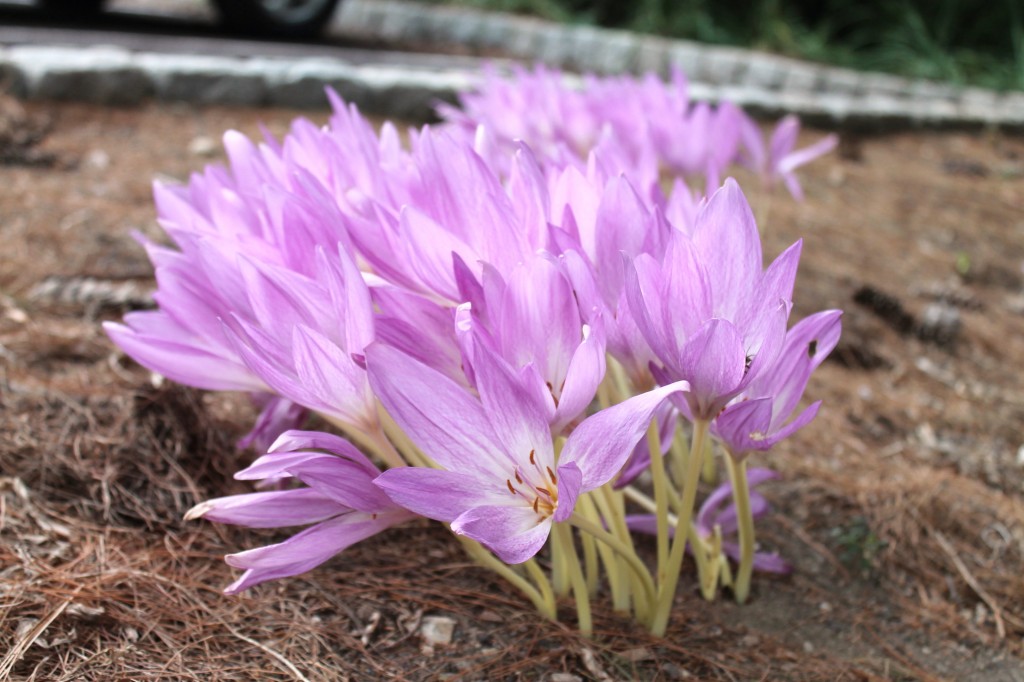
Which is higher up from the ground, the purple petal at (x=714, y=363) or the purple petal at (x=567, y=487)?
the purple petal at (x=714, y=363)

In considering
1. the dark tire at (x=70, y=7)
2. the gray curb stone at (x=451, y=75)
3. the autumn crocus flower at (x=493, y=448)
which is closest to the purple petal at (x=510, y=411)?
the autumn crocus flower at (x=493, y=448)

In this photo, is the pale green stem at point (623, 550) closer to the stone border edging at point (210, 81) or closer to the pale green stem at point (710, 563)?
the pale green stem at point (710, 563)

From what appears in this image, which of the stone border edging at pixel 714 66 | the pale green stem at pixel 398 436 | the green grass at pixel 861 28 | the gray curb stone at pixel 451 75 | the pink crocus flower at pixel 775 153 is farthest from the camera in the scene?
the green grass at pixel 861 28

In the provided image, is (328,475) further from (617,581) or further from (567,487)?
(617,581)

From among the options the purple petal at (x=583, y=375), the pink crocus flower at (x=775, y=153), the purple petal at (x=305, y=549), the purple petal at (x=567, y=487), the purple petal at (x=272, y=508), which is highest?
the purple petal at (x=583, y=375)

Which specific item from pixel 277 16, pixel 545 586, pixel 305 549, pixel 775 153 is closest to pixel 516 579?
pixel 545 586
